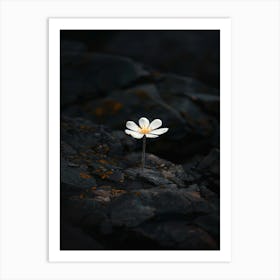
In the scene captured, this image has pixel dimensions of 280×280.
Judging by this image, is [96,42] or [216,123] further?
[96,42]

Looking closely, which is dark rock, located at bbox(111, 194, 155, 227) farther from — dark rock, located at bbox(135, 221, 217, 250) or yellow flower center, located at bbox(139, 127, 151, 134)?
yellow flower center, located at bbox(139, 127, 151, 134)

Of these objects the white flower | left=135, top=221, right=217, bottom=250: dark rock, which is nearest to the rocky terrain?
left=135, top=221, right=217, bottom=250: dark rock

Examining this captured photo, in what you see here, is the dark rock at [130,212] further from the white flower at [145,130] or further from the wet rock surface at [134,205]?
the white flower at [145,130]

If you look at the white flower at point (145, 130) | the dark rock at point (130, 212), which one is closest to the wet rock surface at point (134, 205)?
the dark rock at point (130, 212)

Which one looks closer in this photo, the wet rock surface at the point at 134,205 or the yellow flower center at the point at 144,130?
the wet rock surface at the point at 134,205
